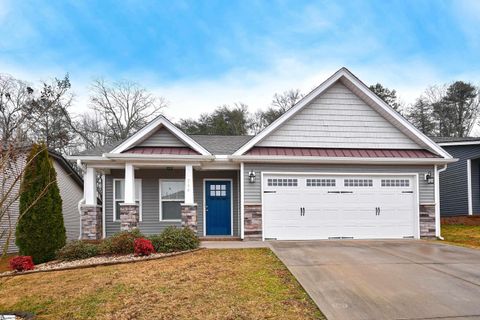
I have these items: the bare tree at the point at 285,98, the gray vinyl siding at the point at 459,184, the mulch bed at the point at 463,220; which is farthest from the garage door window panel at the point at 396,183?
the bare tree at the point at 285,98

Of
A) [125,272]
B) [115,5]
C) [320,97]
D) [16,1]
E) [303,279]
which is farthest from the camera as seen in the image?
[320,97]

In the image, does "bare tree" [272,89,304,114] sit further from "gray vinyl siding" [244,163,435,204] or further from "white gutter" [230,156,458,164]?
"white gutter" [230,156,458,164]

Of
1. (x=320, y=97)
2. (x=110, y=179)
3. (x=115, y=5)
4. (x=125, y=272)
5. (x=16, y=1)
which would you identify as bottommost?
(x=125, y=272)

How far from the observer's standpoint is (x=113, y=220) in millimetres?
12945

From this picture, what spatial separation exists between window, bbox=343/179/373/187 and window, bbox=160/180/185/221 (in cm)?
575

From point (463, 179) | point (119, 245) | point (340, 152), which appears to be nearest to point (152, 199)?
point (119, 245)

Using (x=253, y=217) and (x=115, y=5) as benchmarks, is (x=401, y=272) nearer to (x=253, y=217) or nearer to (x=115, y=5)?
(x=253, y=217)

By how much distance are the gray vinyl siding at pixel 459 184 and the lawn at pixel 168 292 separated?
1368 centimetres

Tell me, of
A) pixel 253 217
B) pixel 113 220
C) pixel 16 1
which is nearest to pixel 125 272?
pixel 253 217

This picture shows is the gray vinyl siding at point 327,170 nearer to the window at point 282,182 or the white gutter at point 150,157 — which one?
the window at point 282,182

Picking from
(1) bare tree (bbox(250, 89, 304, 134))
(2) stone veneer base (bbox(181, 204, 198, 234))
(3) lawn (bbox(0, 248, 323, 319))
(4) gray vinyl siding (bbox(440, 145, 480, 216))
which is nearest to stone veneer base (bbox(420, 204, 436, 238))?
(4) gray vinyl siding (bbox(440, 145, 480, 216))

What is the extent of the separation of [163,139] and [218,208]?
10.4ft

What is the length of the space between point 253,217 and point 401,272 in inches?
214

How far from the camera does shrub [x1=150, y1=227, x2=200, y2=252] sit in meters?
9.53
